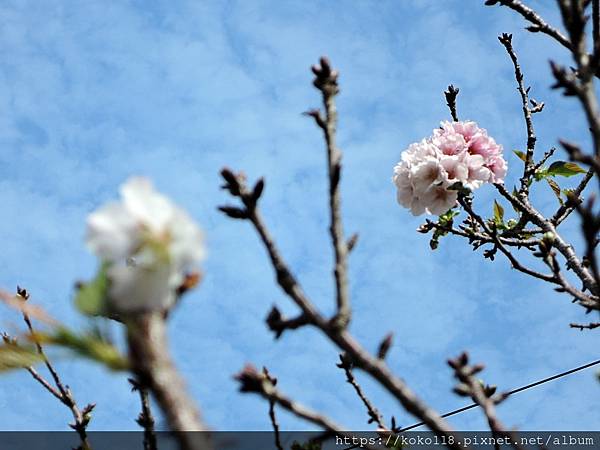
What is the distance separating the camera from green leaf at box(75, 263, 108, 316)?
2.29 feet

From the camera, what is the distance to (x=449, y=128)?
2895 mm

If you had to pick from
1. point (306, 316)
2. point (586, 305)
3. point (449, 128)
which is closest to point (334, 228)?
point (306, 316)

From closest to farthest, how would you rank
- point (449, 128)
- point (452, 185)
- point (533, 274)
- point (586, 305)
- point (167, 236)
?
point (167, 236), point (586, 305), point (533, 274), point (452, 185), point (449, 128)

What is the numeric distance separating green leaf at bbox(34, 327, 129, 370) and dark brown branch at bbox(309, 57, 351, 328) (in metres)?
0.39

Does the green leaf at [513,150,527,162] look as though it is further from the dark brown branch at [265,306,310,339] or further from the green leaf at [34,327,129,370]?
the green leaf at [34,327,129,370]

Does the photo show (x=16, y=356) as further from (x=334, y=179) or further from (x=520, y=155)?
(x=520, y=155)

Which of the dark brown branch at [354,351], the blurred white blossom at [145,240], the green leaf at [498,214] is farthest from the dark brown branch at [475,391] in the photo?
the green leaf at [498,214]

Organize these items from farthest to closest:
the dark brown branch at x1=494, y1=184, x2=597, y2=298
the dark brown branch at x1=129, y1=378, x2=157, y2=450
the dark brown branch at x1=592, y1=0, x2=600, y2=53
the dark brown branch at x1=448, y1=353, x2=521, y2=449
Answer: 1. the dark brown branch at x1=494, y1=184, x2=597, y2=298
2. the dark brown branch at x1=592, y1=0, x2=600, y2=53
3. the dark brown branch at x1=129, y1=378, x2=157, y2=450
4. the dark brown branch at x1=448, y1=353, x2=521, y2=449

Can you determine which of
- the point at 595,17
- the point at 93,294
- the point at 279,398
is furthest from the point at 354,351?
the point at 595,17

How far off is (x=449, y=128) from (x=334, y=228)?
1.96m

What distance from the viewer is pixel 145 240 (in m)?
0.72

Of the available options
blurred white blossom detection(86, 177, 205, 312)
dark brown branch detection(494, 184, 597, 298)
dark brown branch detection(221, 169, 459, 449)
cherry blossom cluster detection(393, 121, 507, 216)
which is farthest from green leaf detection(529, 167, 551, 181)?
blurred white blossom detection(86, 177, 205, 312)

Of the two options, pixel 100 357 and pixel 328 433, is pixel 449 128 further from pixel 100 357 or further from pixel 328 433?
pixel 100 357

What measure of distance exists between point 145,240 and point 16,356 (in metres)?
0.21
